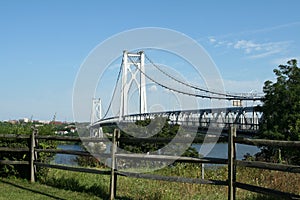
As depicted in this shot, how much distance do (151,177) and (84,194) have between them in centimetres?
149

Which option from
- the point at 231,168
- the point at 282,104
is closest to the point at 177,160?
the point at 231,168

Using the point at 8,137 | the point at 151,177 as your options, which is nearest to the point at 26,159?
the point at 8,137

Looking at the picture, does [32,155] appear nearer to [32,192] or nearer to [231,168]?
[32,192]

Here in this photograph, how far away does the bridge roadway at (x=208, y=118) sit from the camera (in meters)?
26.2

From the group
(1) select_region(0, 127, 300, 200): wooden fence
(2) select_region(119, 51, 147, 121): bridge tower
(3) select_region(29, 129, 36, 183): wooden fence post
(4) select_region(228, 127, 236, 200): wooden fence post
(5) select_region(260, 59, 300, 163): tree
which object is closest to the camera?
(1) select_region(0, 127, 300, 200): wooden fence

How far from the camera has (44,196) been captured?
26.3ft

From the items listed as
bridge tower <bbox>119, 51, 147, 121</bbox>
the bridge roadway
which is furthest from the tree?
bridge tower <bbox>119, 51, 147, 121</bbox>

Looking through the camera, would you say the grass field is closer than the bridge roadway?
Yes

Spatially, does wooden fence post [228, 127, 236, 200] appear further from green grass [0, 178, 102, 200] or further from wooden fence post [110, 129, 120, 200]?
green grass [0, 178, 102, 200]

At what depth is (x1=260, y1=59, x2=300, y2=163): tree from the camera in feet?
82.1

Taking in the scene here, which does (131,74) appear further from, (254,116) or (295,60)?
(295,60)

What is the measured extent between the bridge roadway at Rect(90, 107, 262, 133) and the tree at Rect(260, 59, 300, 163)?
75.5 inches

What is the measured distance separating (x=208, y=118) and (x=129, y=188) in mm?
21566

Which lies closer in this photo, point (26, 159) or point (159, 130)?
point (26, 159)
